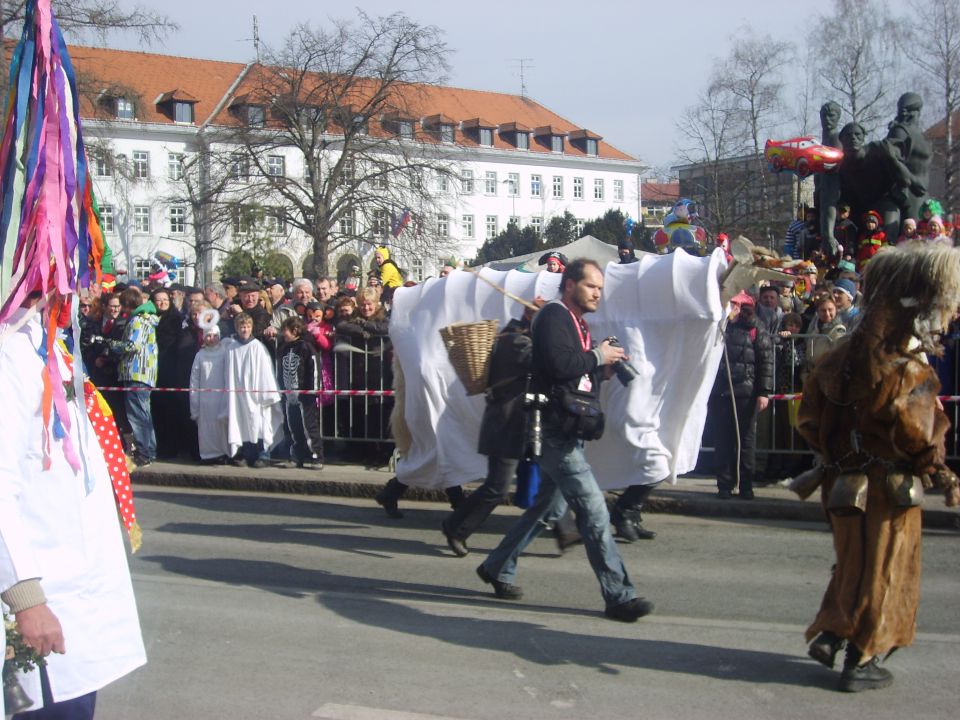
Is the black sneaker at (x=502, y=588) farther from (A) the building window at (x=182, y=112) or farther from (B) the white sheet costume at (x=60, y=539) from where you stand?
(A) the building window at (x=182, y=112)

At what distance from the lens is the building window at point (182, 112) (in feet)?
227

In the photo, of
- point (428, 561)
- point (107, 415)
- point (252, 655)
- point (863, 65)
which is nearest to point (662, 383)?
point (428, 561)

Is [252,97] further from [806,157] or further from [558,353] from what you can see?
[558,353]

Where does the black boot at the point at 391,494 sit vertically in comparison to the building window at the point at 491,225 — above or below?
below

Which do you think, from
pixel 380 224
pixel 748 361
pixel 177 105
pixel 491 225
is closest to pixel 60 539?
pixel 748 361

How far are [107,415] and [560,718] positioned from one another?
7.55 feet

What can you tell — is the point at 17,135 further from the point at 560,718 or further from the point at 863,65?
the point at 863,65

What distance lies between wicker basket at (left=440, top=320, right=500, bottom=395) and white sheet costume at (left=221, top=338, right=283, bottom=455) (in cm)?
502

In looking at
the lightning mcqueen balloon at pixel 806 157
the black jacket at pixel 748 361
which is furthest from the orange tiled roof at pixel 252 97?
the black jacket at pixel 748 361

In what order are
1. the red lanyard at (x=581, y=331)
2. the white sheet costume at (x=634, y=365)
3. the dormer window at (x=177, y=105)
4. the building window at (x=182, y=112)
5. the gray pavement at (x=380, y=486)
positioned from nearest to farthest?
1. the red lanyard at (x=581, y=331)
2. the white sheet costume at (x=634, y=365)
3. the gray pavement at (x=380, y=486)
4. the dormer window at (x=177, y=105)
5. the building window at (x=182, y=112)

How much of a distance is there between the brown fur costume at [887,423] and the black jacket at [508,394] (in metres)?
2.05

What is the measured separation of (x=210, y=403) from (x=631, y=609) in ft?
24.1

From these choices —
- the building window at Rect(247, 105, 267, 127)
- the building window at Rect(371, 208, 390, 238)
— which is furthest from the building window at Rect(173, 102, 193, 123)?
the building window at Rect(371, 208, 390, 238)

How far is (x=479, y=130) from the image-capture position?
80000 mm
